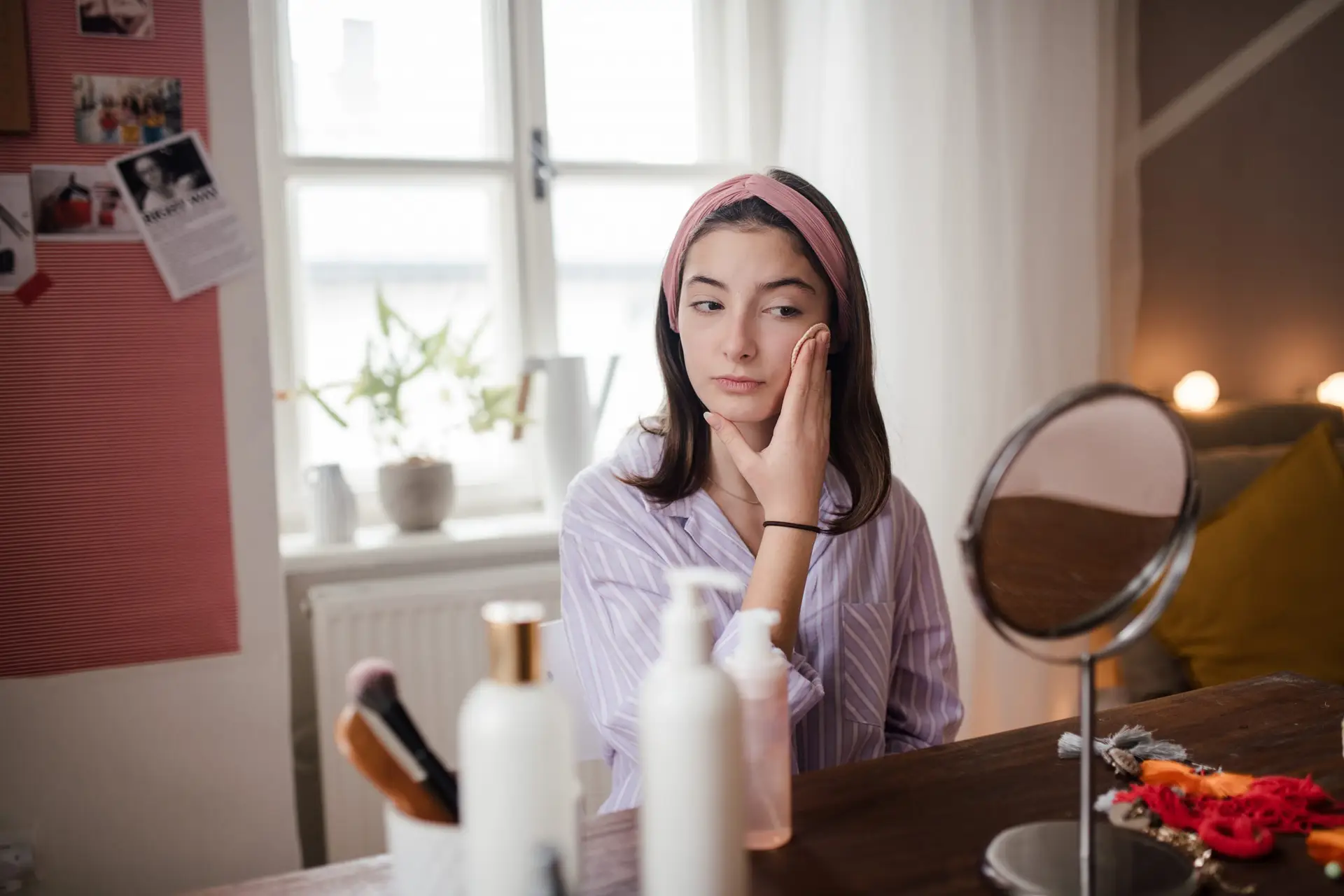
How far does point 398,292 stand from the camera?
2369mm

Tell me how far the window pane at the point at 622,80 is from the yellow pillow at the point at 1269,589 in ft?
4.77

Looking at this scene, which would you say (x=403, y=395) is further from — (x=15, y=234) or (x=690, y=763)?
(x=690, y=763)

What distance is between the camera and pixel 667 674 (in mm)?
601

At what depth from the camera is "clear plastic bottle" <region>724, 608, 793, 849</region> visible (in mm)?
712

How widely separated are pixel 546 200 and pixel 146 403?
96 centimetres

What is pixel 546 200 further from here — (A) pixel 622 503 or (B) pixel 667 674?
(B) pixel 667 674

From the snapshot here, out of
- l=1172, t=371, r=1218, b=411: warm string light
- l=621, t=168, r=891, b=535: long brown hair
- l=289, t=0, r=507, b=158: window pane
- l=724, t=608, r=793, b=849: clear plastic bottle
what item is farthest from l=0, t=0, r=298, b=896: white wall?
l=1172, t=371, r=1218, b=411: warm string light

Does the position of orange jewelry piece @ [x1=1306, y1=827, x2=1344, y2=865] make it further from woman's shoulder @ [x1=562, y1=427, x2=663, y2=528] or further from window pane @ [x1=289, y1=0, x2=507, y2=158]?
window pane @ [x1=289, y1=0, x2=507, y2=158]

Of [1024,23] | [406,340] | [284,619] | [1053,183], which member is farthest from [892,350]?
[284,619]

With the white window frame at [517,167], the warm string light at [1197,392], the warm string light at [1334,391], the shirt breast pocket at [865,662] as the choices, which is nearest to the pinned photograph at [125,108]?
the white window frame at [517,167]

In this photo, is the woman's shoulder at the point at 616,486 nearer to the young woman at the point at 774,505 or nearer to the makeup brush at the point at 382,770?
the young woman at the point at 774,505

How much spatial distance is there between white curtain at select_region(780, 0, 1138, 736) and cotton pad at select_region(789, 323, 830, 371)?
45.9 inches

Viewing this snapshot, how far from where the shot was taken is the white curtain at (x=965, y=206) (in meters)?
2.28

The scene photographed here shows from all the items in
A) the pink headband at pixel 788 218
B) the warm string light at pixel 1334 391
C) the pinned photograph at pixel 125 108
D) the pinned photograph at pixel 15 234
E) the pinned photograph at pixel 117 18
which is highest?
the pinned photograph at pixel 117 18
